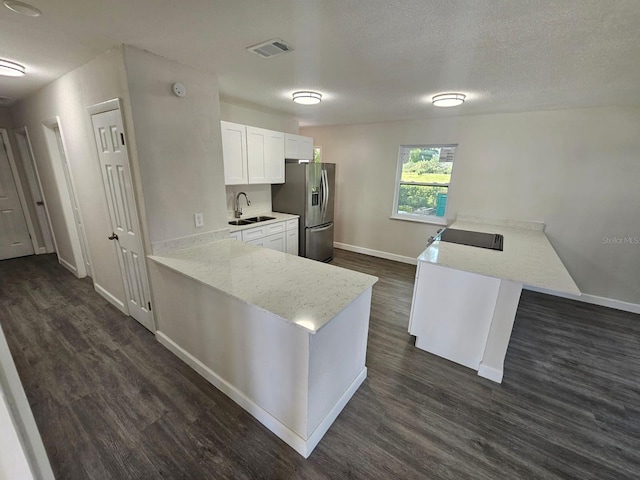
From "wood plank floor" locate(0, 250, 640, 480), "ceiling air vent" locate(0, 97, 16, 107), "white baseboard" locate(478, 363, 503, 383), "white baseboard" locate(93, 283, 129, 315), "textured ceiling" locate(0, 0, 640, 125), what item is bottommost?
"wood plank floor" locate(0, 250, 640, 480)

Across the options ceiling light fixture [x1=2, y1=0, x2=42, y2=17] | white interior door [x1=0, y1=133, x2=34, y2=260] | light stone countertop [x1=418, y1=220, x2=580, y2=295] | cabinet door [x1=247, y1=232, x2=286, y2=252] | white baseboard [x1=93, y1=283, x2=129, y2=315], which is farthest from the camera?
white interior door [x1=0, y1=133, x2=34, y2=260]

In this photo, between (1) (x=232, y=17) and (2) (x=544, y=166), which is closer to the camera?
(1) (x=232, y=17)

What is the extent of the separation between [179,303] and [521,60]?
3144 mm

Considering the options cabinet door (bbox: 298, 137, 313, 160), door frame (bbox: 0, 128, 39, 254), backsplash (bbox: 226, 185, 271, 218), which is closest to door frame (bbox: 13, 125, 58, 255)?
door frame (bbox: 0, 128, 39, 254)

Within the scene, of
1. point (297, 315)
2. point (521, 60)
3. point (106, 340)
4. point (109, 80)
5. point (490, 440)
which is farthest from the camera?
point (106, 340)

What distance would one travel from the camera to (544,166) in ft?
11.1

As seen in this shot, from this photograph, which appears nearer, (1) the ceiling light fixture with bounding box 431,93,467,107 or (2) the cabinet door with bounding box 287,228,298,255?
(1) the ceiling light fixture with bounding box 431,93,467,107

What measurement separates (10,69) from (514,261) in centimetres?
465

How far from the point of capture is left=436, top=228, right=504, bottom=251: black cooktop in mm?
2738

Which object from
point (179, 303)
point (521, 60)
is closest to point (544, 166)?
point (521, 60)

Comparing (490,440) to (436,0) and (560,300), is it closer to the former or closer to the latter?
(436,0)

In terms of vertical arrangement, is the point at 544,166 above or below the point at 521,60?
below

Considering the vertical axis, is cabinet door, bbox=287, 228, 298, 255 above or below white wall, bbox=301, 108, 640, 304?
below

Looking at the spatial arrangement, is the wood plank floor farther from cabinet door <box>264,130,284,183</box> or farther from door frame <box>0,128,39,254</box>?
door frame <box>0,128,39,254</box>
